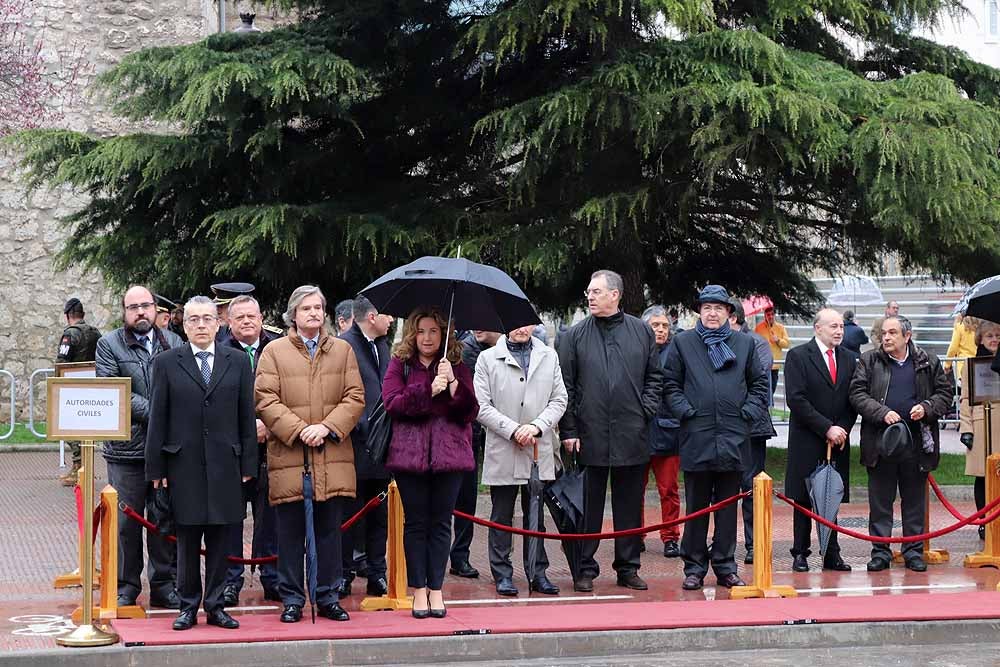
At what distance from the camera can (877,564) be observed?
1104cm

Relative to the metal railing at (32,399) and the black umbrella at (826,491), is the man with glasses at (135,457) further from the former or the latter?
the metal railing at (32,399)

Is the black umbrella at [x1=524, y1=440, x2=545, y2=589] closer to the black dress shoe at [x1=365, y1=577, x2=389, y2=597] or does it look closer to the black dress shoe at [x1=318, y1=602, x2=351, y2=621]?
the black dress shoe at [x1=365, y1=577, x2=389, y2=597]

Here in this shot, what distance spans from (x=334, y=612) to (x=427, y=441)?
3.87 ft

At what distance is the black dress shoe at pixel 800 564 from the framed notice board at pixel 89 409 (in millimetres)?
5286

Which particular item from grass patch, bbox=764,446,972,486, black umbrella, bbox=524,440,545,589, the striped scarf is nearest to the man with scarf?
the striped scarf

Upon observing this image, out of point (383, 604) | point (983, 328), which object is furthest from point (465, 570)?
point (983, 328)

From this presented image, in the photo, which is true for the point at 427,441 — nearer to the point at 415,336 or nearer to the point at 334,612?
the point at 415,336

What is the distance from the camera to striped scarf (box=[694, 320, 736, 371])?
10.1 m

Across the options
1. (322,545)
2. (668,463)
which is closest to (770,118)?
(668,463)

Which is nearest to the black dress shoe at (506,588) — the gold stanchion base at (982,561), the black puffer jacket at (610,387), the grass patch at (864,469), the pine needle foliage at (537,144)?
the black puffer jacket at (610,387)

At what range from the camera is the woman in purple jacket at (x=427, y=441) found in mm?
8750

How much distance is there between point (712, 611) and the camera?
9.12m

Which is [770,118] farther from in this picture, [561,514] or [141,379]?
[141,379]

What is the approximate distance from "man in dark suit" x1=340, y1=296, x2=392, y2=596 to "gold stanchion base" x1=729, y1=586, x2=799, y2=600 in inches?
91.9
